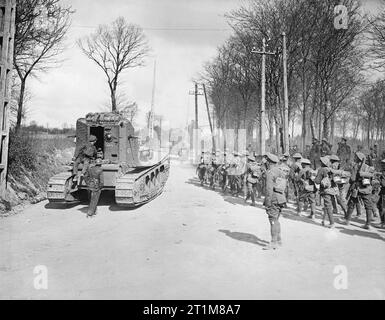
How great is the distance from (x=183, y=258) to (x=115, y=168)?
581 cm

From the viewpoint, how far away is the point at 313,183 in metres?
9.69

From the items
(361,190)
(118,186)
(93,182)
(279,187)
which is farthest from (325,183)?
(93,182)

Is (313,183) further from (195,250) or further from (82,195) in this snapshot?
(82,195)

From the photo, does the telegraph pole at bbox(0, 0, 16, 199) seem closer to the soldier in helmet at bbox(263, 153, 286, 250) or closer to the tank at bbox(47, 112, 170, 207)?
the tank at bbox(47, 112, 170, 207)

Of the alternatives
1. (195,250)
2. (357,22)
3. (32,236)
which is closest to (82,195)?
(32,236)

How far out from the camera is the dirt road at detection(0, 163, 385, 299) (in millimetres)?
4547

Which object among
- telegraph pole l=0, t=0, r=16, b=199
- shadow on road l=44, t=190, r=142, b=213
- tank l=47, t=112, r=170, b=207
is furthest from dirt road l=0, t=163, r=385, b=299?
telegraph pole l=0, t=0, r=16, b=199

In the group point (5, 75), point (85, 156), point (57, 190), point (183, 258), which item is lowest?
point (183, 258)

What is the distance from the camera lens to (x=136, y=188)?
33.8 feet

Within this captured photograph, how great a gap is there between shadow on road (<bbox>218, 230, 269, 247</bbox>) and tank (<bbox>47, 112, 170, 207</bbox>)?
3.46 meters

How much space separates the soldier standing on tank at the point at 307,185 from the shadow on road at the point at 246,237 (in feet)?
9.28

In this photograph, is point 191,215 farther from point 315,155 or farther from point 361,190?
point 315,155
